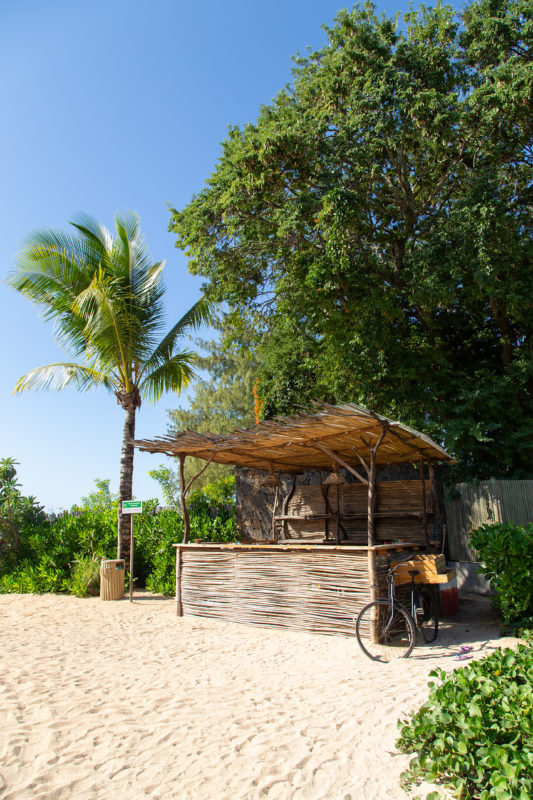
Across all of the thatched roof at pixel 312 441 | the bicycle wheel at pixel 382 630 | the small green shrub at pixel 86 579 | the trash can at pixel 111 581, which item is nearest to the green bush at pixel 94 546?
the small green shrub at pixel 86 579

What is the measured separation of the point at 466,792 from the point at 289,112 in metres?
13.2

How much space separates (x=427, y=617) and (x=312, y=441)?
322 centimetres

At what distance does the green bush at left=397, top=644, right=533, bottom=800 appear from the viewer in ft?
9.28

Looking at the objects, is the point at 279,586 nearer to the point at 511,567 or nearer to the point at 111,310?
the point at 511,567

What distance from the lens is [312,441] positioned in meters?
9.20

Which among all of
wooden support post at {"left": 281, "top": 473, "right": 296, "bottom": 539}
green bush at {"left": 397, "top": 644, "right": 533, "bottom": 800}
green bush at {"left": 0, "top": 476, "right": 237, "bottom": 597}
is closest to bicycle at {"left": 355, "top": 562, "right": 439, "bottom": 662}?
green bush at {"left": 397, "top": 644, "right": 533, "bottom": 800}

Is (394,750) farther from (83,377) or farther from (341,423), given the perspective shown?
(83,377)

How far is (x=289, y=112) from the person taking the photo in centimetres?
1277

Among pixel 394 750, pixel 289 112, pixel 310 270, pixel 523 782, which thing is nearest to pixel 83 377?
pixel 310 270

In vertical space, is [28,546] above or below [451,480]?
below

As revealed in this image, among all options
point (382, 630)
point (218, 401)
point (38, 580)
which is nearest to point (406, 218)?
point (382, 630)

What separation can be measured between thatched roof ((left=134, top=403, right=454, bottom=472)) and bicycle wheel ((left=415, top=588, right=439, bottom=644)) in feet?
7.32

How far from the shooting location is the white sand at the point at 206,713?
3.54m

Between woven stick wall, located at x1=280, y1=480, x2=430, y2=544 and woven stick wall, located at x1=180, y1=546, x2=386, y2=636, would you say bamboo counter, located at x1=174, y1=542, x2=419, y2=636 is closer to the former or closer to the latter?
woven stick wall, located at x1=180, y1=546, x2=386, y2=636
